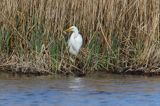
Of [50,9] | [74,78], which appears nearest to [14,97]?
[74,78]

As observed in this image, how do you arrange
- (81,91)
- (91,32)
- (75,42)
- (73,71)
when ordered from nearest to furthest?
1. (81,91)
2. (73,71)
3. (91,32)
4. (75,42)

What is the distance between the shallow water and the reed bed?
0.36 m

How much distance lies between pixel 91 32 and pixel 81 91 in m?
1.91

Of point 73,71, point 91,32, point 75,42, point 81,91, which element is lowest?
point 81,91

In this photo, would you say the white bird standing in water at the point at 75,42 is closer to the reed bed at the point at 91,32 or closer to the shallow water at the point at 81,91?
the reed bed at the point at 91,32

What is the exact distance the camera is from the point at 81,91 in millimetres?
8953

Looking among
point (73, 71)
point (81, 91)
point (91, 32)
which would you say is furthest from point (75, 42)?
point (81, 91)

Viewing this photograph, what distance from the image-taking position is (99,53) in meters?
10.7

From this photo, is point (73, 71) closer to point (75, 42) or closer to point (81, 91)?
point (75, 42)

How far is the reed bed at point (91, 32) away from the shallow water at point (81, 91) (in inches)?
14.1

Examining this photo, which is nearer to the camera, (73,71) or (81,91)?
(81,91)

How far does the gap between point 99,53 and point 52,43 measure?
2.92ft

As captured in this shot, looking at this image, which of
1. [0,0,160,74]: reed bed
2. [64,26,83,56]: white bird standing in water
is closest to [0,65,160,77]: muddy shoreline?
[0,0,160,74]: reed bed

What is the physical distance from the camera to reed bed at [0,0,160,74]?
407 inches
